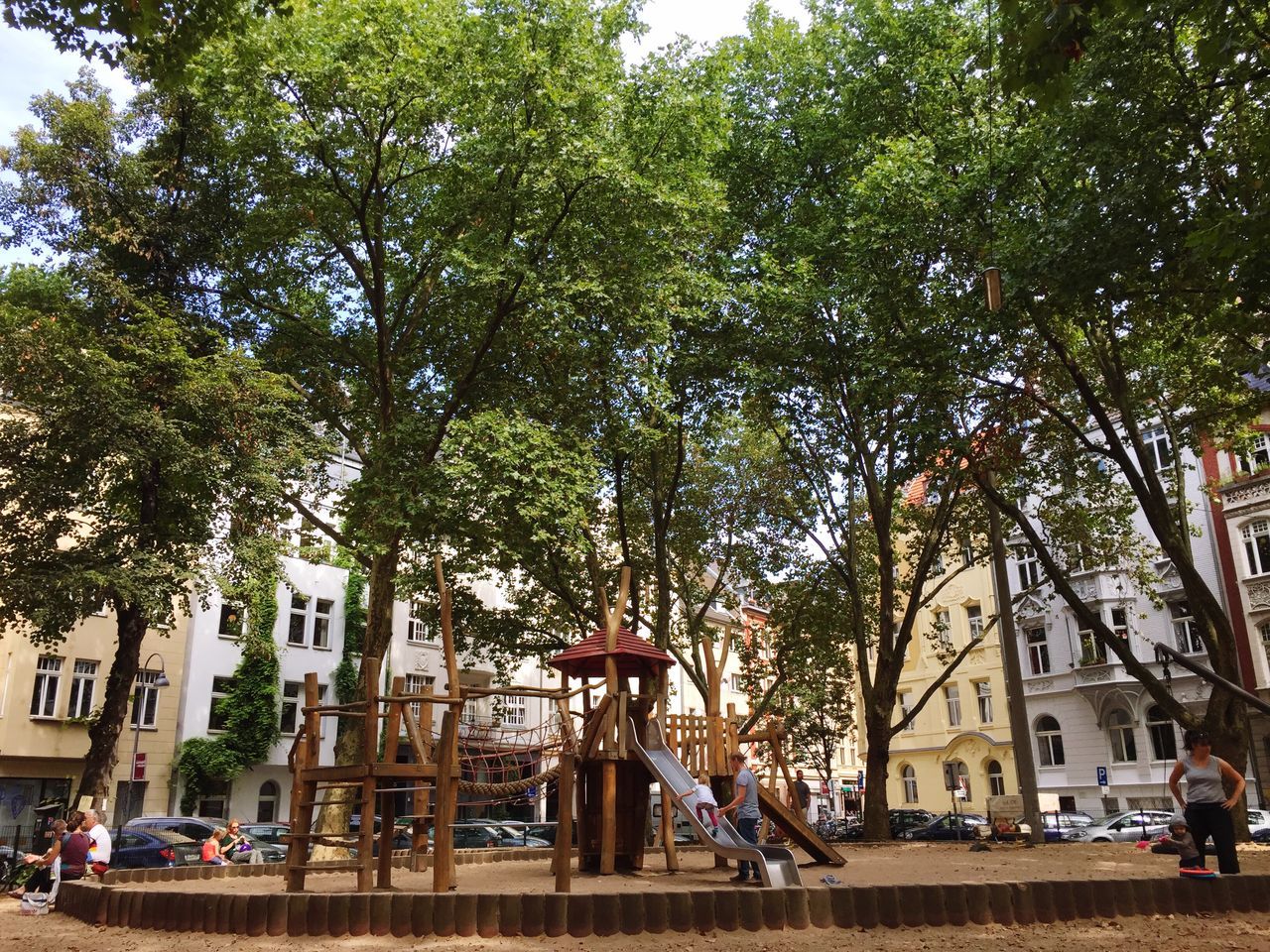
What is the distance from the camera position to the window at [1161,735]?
39.4 meters

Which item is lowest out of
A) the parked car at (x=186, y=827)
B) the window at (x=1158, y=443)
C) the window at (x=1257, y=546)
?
the parked car at (x=186, y=827)

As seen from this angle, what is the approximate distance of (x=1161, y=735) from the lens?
39.8m

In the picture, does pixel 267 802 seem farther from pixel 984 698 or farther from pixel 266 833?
pixel 984 698

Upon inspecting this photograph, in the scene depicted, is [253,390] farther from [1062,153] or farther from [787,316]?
[1062,153]

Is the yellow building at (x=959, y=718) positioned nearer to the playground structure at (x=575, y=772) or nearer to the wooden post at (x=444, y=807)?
the playground structure at (x=575, y=772)

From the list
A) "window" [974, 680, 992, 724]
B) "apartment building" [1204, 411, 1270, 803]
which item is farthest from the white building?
"window" [974, 680, 992, 724]

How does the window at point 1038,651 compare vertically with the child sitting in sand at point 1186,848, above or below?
above

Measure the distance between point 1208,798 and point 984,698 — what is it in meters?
41.9

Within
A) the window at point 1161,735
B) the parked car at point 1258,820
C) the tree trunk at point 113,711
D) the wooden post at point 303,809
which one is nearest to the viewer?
the wooden post at point 303,809

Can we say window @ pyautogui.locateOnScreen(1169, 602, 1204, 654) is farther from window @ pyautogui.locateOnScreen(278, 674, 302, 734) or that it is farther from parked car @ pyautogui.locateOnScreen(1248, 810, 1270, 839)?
window @ pyautogui.locateOnScreen(278, 674, 302, 734)

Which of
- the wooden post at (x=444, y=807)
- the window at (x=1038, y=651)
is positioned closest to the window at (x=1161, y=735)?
the window at (x=1038, y=651)

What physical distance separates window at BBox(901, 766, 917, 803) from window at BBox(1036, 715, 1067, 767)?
969 cm

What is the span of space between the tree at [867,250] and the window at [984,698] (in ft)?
85.1

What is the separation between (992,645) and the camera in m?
49.4
